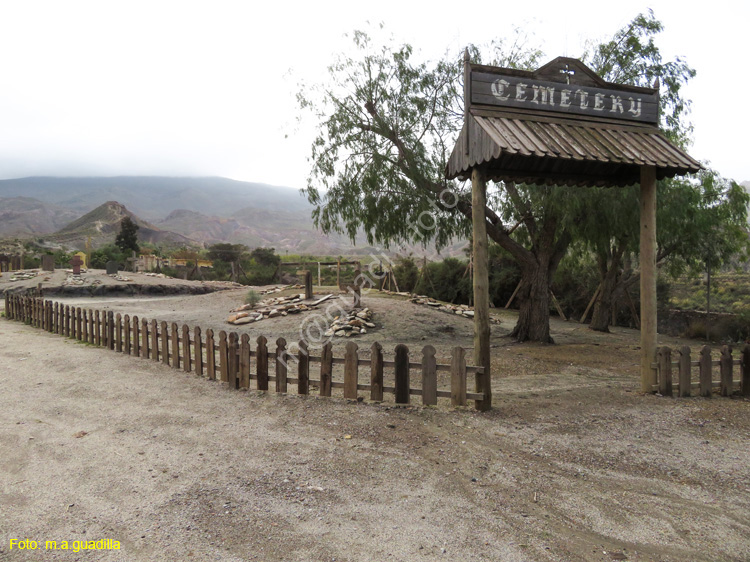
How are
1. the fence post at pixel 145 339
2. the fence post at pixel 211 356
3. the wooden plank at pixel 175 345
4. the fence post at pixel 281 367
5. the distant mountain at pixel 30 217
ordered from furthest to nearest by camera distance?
the distant mountain at pixel 30 217, the fence post at pixel 145 339, the wooden plank at pixel 175 345, the fence post at pixel 211 356, the fence post at pixel 281 367

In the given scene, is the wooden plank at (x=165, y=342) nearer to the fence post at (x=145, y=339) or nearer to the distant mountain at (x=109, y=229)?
the fence post at (x=145, y=339)

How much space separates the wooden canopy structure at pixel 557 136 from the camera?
18.5ft

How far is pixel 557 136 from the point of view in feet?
19.1

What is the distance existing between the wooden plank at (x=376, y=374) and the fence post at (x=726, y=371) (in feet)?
15.1

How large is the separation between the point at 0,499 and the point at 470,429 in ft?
13.1

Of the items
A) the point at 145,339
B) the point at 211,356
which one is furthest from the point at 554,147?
the point at 145,339

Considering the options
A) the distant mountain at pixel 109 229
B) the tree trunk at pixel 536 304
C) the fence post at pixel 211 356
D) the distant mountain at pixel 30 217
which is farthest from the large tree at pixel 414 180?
the distant mountain at pixel 30 217

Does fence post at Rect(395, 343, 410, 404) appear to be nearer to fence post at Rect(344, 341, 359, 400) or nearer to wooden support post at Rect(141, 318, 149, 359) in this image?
fence post at Rect(344, 341, 359, 400)

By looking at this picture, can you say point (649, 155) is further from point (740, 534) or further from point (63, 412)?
point (63, 412)

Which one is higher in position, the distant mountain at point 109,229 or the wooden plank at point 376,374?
the distant mountain at point 109,229

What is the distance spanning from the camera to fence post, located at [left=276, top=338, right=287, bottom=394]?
6.15 metres

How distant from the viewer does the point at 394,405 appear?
5.70m

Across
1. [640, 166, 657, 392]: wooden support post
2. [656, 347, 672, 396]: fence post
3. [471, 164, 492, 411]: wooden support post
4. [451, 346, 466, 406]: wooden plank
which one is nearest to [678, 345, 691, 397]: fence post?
[656, 347, 672, 396]: fence post

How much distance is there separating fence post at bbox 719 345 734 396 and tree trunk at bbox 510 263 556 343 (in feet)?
18.3
